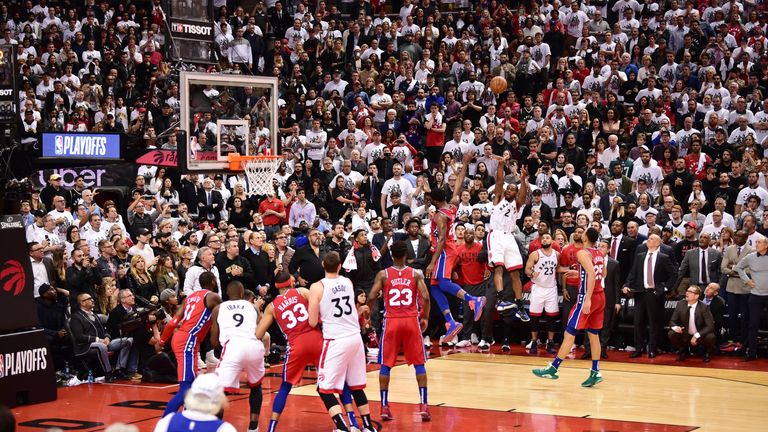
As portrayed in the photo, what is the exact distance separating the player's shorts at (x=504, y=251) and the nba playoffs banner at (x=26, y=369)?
25.1 ft

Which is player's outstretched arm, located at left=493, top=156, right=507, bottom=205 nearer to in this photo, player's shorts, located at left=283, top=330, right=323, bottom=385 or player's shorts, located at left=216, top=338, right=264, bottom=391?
player's shorts, located at left=283, top=330, right=323, bottom=385


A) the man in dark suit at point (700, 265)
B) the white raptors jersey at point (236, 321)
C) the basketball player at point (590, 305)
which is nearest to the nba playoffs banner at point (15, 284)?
the white raptors jersey at point (236, 321)

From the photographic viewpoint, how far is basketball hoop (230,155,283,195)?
19.3m

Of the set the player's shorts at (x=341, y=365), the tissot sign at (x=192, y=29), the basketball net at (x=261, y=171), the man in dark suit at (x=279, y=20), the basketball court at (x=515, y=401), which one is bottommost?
the basketball court at (x=515, y=401)

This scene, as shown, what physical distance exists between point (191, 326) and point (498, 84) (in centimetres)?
1491

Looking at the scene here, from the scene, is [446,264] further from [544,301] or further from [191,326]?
[191,326]

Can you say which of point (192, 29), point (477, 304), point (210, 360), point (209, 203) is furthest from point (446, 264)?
point (209, 203)

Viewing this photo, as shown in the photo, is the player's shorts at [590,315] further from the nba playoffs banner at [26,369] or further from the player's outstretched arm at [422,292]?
the nba playoffs banner at [26,369]

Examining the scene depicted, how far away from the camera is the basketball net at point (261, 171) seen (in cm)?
1942

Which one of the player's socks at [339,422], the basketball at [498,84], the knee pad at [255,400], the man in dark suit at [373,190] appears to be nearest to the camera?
the player's socks at [339,422]

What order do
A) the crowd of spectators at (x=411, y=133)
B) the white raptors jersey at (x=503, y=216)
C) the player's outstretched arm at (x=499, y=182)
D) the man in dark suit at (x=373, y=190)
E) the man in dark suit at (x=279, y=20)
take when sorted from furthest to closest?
the man in dark suit at (x=279, y=20), the man in dark suit at (x=373, y=190), the white raptors jersey at (x=503, y=216), the crowd of spectators at (x=411, y=133), the player's outstretched arm at (x=499, y=182)

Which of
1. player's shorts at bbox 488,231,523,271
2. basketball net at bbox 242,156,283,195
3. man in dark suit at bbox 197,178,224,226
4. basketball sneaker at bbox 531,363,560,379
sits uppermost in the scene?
basketball net at bbox 242,156,283,195

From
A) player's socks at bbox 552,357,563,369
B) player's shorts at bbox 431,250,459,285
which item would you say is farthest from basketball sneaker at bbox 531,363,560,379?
player's shorts at bbox 431,250,459,285

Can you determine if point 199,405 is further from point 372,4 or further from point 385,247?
point 372,4
